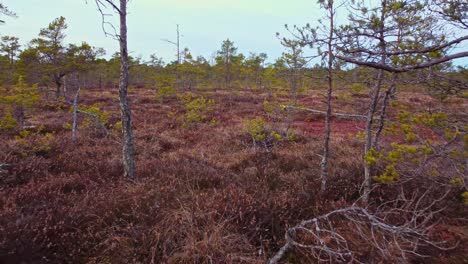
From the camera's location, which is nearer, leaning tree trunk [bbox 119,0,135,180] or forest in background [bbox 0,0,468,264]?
forest in background [bbox 0,0,468,264]

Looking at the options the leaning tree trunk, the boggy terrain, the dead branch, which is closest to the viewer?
the dead branch

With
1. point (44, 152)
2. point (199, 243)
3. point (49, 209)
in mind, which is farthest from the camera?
point (44, 152)

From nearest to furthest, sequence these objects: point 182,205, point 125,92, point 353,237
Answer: point 353,237
point 182,205
point 125,92

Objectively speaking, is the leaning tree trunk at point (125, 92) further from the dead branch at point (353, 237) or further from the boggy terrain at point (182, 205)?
the dead branch at point (353, 237)

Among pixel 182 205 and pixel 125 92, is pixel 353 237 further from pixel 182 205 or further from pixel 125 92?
pixel 125 92

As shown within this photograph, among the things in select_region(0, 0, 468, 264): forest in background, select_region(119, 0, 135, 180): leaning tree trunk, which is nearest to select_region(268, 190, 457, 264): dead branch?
select_region(0, 0, 468, 264): forest in background

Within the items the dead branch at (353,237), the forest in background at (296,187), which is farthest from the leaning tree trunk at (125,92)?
the dead branch at (353,237)

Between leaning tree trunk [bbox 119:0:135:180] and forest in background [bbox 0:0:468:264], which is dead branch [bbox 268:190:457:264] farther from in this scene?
leaning tree trunk [bbox 119:0:135:180]

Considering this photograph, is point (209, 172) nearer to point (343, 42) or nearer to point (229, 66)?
point (343, 42)

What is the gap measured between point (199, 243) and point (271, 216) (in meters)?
1.05

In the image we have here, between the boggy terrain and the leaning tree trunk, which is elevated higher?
the leaning tree trunk

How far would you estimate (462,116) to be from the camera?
2.88 meters

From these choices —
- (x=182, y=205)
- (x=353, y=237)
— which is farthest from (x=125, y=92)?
(x=353, y=237)

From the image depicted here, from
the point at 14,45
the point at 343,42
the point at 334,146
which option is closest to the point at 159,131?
the point at 334,146
